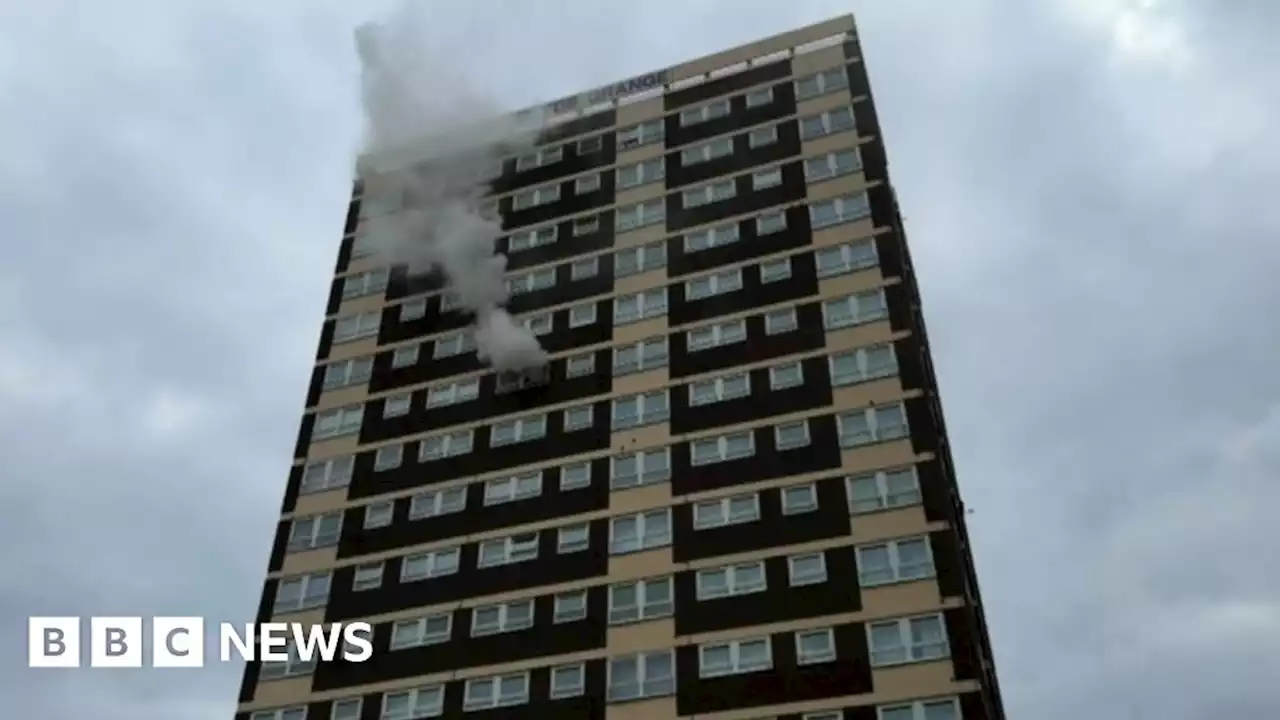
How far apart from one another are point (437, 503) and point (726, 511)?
1252cm

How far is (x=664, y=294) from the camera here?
165 feet

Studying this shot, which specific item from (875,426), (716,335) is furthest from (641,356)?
(875,426)

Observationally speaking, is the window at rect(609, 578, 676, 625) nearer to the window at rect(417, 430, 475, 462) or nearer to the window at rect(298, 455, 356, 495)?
the window at rect(417, 430, 475, 462)

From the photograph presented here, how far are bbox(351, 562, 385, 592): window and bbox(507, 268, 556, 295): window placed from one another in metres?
14.3

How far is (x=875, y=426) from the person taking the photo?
42.0 m

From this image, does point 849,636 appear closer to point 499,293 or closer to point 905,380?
point 905,380

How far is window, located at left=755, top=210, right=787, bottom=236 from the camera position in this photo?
5000cm

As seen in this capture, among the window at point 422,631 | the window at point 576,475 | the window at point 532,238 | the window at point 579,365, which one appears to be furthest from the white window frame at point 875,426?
the window at point 532,238

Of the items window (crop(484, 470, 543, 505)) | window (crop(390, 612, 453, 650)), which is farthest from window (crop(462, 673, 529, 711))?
window (crop(484, 470, 543, 505))

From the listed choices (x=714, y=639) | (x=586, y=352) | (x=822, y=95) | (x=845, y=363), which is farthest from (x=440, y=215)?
(x=714, y=639)

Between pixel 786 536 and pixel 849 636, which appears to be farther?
pixel 786 536

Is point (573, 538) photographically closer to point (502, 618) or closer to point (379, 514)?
point (502, 618)

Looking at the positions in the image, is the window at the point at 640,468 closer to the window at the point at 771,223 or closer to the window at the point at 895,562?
the window at the point at 895,562

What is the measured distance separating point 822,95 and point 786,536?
23.2m
